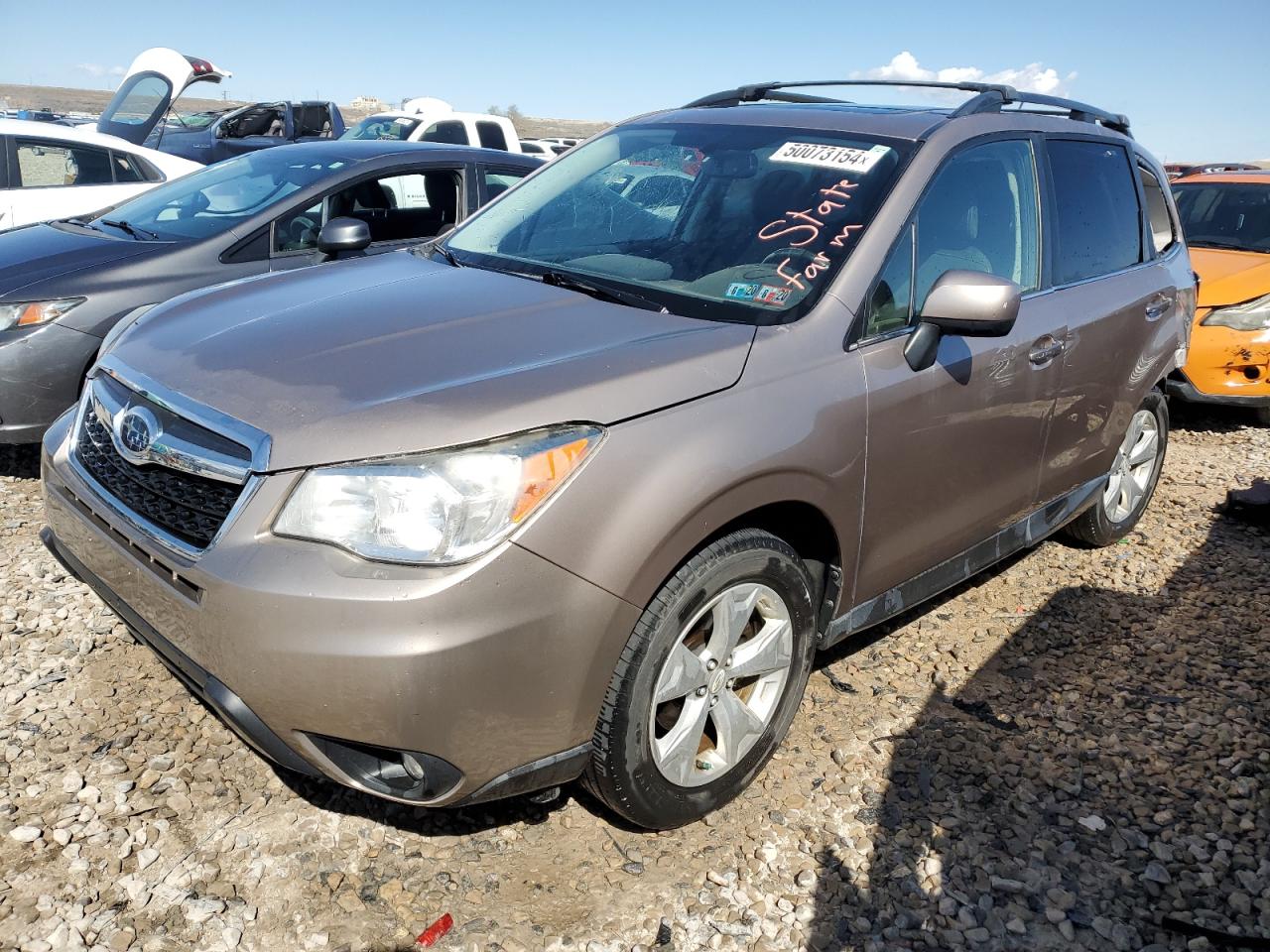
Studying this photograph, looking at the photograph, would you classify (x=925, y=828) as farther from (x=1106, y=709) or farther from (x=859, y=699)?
(x=1106, y=709)

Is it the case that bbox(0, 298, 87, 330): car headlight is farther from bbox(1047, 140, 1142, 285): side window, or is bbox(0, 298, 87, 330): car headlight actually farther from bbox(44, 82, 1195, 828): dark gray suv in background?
bbox(1047, 140, 1142, 285): side window

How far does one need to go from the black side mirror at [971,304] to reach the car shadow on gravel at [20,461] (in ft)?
14.0

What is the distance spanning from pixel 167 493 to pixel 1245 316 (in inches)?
259

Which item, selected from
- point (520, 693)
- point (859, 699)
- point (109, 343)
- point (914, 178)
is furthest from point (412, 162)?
point (520, 693)

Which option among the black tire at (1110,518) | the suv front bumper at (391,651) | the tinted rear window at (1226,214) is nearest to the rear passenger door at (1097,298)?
the black tire at (1110,518)

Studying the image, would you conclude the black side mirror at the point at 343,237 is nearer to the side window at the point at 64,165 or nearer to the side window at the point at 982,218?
→ the side window at the point at 982,218

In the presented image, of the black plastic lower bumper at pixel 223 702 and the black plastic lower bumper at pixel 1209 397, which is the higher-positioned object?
the black plastic lower bumper at pixel 223 702

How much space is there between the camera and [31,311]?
4461 millimetres

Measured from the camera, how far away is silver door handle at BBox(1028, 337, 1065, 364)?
132 inches

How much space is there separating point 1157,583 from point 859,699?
191 cm

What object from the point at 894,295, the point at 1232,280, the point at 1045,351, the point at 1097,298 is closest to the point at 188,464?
the point at 894,295

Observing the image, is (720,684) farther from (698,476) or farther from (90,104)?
(90,104)

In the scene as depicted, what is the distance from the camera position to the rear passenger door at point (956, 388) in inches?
112

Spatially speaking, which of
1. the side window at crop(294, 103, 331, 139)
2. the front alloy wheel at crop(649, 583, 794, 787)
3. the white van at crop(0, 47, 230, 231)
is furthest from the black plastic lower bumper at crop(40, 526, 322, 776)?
the side window at crop(294, 103, 331, 139)
